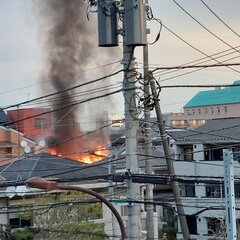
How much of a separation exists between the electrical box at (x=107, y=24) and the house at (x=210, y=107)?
6631 cm

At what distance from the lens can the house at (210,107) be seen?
8062 cm

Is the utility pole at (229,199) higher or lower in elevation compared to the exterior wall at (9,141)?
lower

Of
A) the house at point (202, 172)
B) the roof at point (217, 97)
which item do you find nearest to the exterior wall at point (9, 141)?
the house at point (202, 172)

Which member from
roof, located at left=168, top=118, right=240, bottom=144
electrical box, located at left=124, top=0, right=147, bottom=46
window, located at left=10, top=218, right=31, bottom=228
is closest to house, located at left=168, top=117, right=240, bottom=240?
roof, located at left=168, top=118, right=240, bottom=144

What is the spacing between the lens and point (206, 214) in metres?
30.8

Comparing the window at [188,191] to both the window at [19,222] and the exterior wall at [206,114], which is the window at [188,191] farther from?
the exterior wall at [206,114]

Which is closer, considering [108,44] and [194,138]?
[108,44]

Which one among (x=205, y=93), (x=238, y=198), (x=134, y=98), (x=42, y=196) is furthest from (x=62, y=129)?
(x=134, y=98)

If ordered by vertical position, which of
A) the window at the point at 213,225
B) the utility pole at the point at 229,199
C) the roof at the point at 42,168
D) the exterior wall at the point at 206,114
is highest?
the exterior wall at the point at 206,114

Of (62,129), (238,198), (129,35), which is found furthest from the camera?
(62,129)

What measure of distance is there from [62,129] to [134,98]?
47.1 m

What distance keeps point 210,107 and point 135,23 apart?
78421 millimetres

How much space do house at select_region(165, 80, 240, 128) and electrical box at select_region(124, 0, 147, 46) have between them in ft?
218

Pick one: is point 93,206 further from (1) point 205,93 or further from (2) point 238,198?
(1) point 205,93
